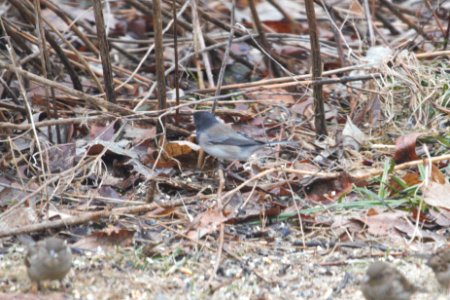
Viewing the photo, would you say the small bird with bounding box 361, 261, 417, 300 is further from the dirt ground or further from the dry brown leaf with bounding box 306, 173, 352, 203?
the dry brown leaf with bounding box 306, 173, 352, 203

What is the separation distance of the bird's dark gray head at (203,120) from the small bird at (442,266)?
72.4 inches

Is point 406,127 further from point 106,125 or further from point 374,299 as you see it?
point 374,299

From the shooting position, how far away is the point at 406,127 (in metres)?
5.92

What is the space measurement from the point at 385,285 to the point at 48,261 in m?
1.43

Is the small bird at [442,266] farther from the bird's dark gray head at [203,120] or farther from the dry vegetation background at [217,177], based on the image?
the bird's dark gray head at [203,120]

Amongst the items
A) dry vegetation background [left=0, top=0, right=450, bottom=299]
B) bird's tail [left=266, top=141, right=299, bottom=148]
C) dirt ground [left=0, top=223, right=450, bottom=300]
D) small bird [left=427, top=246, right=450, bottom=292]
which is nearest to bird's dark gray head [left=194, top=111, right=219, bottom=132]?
dry vegetation background [left=0, top=0, right=450, bottom=299]

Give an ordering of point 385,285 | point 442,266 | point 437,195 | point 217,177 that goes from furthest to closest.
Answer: point 217,177 → point 437,195 → point 442,266 → point 385,285

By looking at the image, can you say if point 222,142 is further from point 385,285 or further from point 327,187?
point 385,285

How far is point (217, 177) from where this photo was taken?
5402mm

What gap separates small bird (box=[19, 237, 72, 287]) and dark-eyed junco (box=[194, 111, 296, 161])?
4.79ft

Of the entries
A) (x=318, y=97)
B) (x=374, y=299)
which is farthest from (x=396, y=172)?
(x=374, y=299)

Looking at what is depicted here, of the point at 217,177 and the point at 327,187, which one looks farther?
the point at 217,177

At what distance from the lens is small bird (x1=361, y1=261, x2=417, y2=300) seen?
3.73m

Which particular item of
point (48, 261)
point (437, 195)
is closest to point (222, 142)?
point (437, 195)
